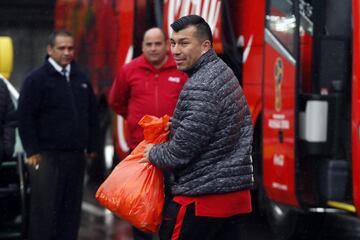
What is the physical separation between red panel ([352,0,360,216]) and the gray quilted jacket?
2.37 metres

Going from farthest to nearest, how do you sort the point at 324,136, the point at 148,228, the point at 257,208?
1. the point at 257,208
2. the point at 324,136
3. the point at 148,228

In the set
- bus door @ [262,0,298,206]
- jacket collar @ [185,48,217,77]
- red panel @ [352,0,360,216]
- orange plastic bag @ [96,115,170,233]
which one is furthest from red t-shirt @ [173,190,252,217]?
bus door @ [262,0,298,206]

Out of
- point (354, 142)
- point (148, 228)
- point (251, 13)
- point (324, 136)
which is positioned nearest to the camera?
point (148, 228)

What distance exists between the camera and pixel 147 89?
7.93 meters

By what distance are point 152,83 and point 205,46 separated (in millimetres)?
2582

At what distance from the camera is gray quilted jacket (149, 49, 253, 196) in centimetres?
515

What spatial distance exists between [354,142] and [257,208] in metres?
2.81

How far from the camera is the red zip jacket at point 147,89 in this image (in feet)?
25.8

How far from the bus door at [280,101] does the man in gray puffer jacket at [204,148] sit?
119 inches

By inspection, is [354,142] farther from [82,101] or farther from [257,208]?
[257,208]

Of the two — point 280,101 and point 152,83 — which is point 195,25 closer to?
point 152,83

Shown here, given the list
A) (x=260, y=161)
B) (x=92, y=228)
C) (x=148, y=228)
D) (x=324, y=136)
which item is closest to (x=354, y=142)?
(x=324, y=136)

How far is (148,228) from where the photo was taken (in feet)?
17.8

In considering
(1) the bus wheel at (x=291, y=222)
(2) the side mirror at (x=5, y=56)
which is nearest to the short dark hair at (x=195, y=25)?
(1) the bus wheel at (x=291, y=222)
